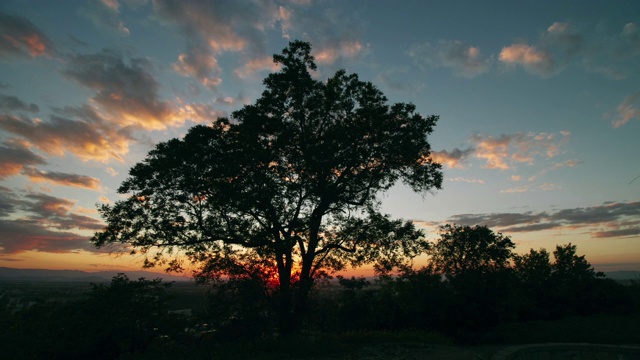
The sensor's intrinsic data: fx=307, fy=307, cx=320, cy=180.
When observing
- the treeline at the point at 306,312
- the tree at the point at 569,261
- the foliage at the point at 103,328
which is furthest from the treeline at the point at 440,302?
the tree at the point at 569,261

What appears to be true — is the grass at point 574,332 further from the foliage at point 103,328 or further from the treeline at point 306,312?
the foliage at point 103,328

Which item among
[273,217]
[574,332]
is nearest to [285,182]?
[273,217]

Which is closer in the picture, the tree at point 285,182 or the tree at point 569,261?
the tree at point 285,182

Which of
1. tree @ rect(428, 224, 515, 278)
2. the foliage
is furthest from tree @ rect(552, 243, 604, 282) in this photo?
the foliage

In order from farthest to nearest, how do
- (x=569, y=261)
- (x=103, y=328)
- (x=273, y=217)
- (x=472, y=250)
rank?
(x=569, y=261), (x=472, y=250), (x=273, y=217), (x=103, y=328)

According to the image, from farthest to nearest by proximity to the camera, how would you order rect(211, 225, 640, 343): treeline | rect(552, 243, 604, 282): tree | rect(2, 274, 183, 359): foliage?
rect(552, 243, 604, 282): tree, rect(211, 225, 640, 343): treeline, rect(2, 274, 183, 359): foliage

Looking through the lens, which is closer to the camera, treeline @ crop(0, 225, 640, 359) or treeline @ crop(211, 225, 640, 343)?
treeline @ crop(0, 225, 640, 359)

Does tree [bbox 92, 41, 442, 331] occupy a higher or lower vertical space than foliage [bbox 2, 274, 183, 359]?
higher

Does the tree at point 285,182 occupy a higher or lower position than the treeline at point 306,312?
higher

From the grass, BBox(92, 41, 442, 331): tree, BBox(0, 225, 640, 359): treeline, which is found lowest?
the grass

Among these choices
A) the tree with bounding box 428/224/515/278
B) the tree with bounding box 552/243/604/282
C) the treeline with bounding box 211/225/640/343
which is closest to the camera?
the treeline with bounding box 211/225/640/343

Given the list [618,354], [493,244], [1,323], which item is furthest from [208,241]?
[493,244]

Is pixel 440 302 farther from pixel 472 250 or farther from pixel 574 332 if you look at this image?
pixel 472 250

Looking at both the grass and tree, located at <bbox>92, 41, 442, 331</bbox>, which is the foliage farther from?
the grass
